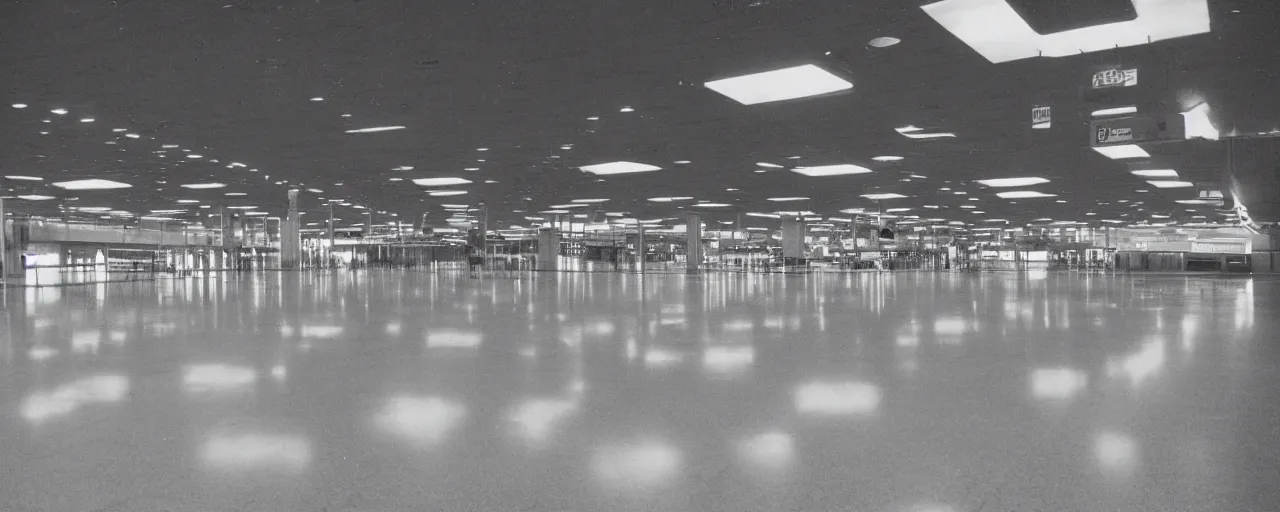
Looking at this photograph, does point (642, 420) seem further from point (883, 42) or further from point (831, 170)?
point (831, 170)

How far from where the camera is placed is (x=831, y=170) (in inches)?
891

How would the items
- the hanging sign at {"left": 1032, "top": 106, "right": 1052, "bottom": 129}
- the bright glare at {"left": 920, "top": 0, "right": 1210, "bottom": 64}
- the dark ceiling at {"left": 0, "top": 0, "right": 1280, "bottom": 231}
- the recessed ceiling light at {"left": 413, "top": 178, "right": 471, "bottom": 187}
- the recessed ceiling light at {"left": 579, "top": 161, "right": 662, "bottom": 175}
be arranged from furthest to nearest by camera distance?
the recessed ceiling light at {"left": 413, "top": 178, "right": 471, "bottom": 187}, the recessed ceiling light at {"left": 579, "top": 161, "right": 662, "bottom": 175}, the hanging sign at {"left": 1032, "top": 106, "right": 1052, "bottom": 129}, the dark ceiling at {"left": 0, "top": 0, "right": 1280, "bottom": 231}, the bright glare at {"left": 920, "top": 0, "right": 1210, "bottom": 64}

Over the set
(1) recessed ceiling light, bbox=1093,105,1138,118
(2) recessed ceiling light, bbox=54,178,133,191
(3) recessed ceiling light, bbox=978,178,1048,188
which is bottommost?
(3) recessed ceiling light, bbox=978,178,1048,188

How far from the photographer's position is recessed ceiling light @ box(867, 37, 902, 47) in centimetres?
930

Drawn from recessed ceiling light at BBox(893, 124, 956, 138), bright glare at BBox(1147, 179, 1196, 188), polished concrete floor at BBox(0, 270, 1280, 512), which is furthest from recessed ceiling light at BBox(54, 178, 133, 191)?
bright glare at BBox(1147, 179, 1196, 188)

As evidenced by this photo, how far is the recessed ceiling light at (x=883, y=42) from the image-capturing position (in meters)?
9.30

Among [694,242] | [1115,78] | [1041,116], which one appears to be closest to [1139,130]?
[1115,78]

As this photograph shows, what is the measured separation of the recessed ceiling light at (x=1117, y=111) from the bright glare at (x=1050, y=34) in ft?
12.7

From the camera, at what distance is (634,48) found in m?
9.72

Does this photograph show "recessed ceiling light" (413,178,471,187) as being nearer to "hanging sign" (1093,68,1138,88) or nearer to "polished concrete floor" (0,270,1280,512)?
"polished concrete floor" (0,270,1280,512)

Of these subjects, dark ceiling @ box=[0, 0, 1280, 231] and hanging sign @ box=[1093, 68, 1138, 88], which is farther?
hanging sign @ box=[1093, 68, 1138, 88]

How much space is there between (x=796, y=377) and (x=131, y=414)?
4.43 metres

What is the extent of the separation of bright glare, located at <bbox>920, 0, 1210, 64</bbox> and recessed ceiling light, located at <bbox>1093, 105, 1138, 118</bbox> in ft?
12.7

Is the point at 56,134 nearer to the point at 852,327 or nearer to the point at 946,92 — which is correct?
the point at 852,327
